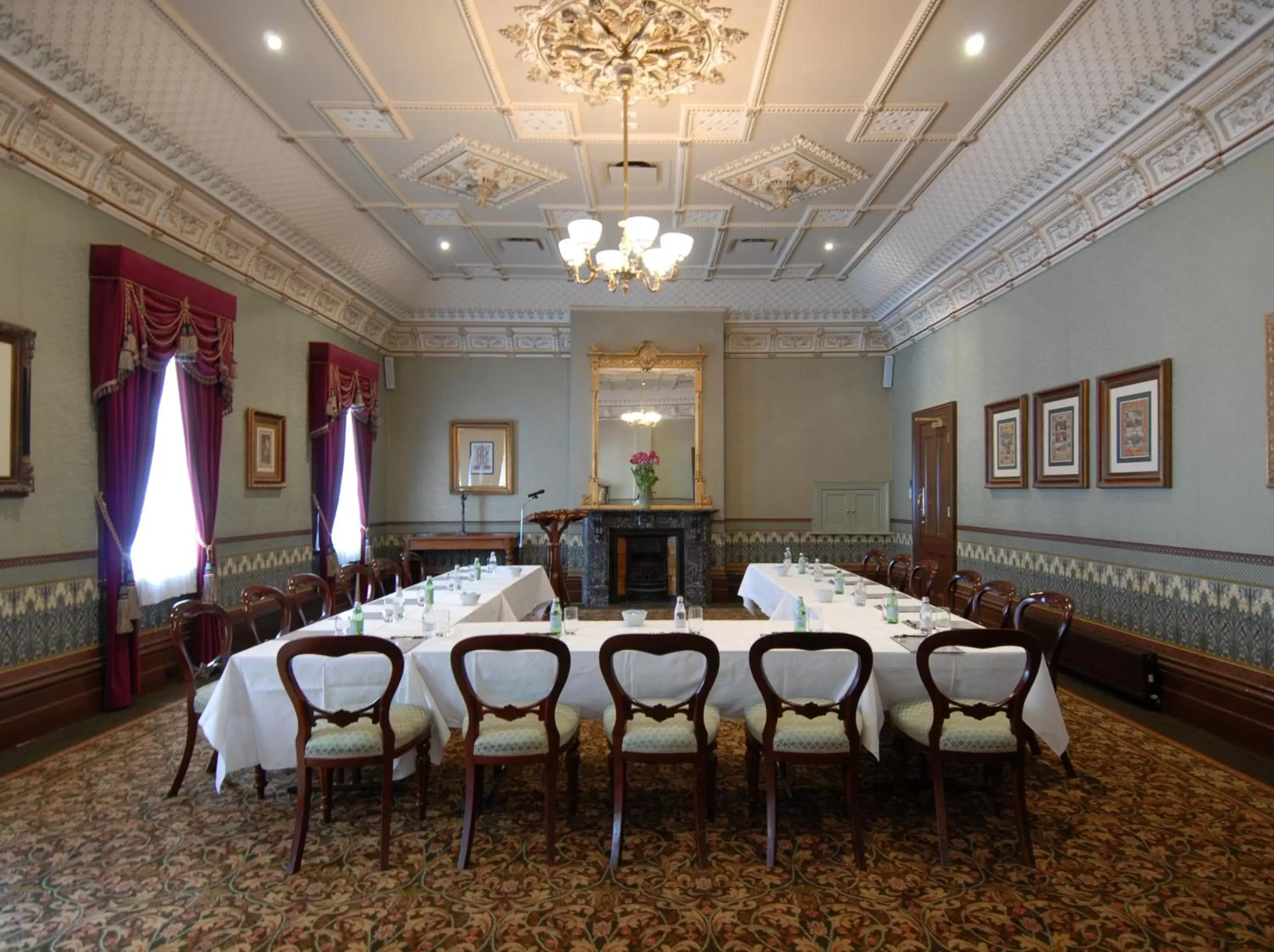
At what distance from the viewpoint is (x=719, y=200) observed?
6.80 meters

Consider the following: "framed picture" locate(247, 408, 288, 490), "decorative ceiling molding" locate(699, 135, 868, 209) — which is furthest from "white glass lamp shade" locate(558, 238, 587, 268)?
"framed picture" locate(247, 408, 288, 490)

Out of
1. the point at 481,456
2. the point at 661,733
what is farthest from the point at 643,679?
the point at 481,456

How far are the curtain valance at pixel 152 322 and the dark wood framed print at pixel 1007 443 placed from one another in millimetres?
6662

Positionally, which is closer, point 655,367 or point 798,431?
point 655,367

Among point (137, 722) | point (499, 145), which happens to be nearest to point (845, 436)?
point (499, 145)

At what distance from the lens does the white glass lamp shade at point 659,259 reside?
15.2 feet

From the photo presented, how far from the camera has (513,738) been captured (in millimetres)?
2912

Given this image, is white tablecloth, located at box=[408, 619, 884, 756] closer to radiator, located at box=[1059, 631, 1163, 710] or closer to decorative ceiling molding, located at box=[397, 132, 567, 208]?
radiator, located at box=[1059, 631, 1163, 710]

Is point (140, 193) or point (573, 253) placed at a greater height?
point (140, 193)

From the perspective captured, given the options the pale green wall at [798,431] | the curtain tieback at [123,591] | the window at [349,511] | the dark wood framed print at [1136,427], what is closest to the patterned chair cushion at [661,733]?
the curtain tieback at [123,591]

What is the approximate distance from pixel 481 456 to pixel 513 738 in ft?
23.3

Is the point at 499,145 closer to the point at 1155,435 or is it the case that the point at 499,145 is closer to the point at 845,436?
the point at 1155,435

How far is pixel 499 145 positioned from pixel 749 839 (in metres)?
5.19

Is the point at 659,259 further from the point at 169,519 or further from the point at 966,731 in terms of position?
the point at 169,519
